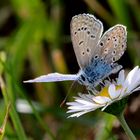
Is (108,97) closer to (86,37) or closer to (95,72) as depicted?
(95,72)

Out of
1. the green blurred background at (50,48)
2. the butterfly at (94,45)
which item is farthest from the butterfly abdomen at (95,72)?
the green blurred background at (50,48)

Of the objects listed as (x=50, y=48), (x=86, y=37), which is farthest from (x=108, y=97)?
(x=50, y=48)

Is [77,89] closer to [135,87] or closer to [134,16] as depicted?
[134,16]

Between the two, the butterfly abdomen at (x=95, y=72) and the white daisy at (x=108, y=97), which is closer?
the white daisy at (x=108, y=97)

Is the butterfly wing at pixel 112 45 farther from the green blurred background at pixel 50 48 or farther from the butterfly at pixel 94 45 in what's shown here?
the green blurred background at pixel 50 48

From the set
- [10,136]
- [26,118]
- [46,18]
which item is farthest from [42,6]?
[10,136]

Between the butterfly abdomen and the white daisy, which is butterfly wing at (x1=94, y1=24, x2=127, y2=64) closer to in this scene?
the butterfly abdomen

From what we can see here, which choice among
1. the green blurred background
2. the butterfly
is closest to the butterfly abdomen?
the butterfly

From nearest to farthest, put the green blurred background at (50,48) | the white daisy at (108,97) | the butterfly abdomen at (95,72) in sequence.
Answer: the white daisy at (108,97) → the butterfly abdomen at (95,72) → the green blurred background at (50,48)
